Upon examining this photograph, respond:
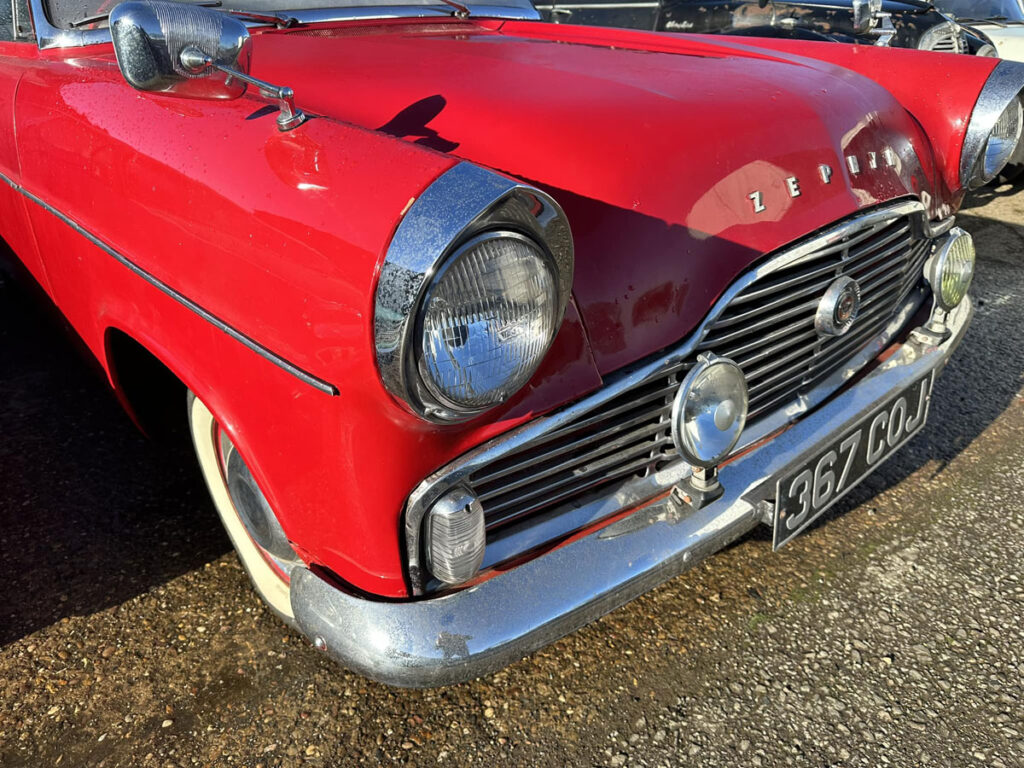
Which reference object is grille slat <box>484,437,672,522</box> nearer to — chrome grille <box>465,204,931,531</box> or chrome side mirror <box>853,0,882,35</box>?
chrome grille <box>465,204,931,531</box>

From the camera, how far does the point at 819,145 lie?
1.65 m

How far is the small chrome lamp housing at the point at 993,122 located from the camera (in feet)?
6.57

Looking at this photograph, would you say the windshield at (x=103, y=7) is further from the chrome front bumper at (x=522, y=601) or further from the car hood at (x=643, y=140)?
the chrome front bumper at (x=522, y=601)

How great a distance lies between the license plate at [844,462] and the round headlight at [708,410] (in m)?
0.20

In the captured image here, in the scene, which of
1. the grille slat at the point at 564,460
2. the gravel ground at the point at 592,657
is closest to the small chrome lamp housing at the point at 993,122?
the gravel ground at the point at 592,657

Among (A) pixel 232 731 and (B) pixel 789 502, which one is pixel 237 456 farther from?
(B) pixel 789 502

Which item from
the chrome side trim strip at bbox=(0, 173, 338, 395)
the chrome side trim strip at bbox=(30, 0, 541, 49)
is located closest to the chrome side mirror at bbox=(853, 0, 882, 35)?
A: the chrome side trim strip at bbox=(30, 0, 541, 49)

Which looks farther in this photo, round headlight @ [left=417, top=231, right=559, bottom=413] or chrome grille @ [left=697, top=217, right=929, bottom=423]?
chrome grille @ [left=697, top=217, right=929, bottom=423]

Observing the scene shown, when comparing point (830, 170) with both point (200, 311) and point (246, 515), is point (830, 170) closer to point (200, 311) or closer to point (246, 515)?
point (200, 311)

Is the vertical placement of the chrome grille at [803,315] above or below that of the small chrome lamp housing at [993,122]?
below

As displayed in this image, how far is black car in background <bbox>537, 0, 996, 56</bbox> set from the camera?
4.55 meters

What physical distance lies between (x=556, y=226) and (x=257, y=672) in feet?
3.72

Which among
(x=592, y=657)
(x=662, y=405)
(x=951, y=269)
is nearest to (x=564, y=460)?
(x=662, y=405)

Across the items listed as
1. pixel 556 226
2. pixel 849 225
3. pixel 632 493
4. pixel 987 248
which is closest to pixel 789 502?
pixel 632 493
